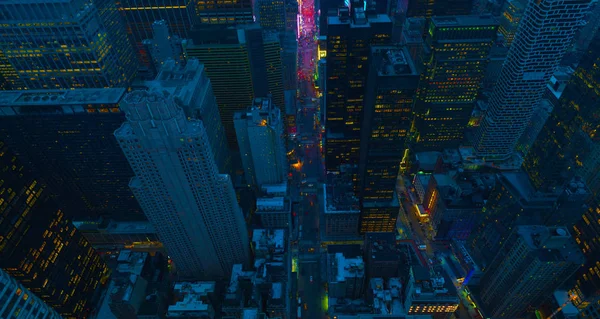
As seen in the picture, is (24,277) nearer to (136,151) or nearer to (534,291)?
(136,151)

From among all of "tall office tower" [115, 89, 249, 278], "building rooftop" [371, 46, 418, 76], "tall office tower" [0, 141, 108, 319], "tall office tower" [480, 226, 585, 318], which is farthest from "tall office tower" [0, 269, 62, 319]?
"tall office tower" [480, 226, 585, 318]

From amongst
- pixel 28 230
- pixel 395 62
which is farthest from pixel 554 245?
pixel 28 230

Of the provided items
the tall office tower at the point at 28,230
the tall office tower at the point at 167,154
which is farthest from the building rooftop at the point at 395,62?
the tall office tower at the point at 28,230

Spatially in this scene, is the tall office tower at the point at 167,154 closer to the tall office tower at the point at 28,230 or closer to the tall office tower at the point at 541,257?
the tall office tower at the point at 28,230

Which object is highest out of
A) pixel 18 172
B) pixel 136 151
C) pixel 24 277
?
pixel 136 151

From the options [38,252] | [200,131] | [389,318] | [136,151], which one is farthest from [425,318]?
[38,252]
